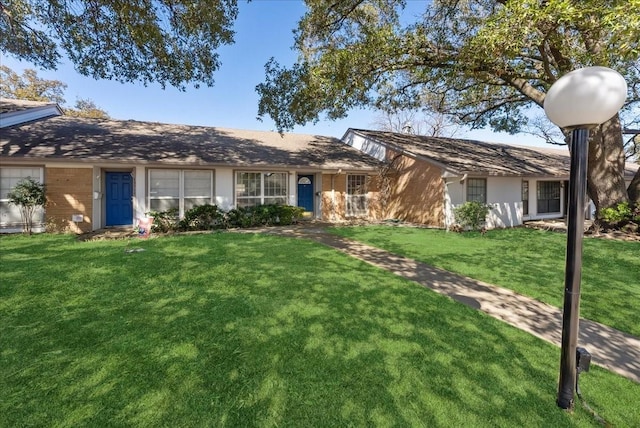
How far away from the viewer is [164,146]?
43.5 feet

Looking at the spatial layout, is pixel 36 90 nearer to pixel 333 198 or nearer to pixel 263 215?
pixel 263 215

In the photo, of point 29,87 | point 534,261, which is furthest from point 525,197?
point 29,87

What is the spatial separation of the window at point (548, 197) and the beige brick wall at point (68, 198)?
20.6 meters

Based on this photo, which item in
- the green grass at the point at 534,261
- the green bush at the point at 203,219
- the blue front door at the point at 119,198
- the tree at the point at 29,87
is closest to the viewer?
the green grass at the point at 534,261

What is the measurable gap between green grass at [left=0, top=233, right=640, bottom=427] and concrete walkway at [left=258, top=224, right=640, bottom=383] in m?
0.33

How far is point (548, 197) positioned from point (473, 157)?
5299 mm

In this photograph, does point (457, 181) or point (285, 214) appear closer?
point (457, 181)

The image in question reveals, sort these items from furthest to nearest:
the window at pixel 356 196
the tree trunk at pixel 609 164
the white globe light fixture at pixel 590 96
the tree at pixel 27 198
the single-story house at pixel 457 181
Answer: the window at pixel 356 196 → the single-story house at pixel 457 181 → the tree trunk at pixel 609 164 → the tree at pixel 27 198 → the white globe light fixture at pixel 590 96

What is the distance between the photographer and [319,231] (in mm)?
11680

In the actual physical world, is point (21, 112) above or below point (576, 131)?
above

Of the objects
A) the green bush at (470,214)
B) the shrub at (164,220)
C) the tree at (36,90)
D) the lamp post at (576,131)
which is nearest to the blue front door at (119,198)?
the shrub at (164,220)

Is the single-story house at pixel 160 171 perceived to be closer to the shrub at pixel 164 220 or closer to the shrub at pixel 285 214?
the shrub at pixel 164 220

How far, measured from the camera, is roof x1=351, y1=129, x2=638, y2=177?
13.8 meters

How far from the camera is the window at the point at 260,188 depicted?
45.0 feet
